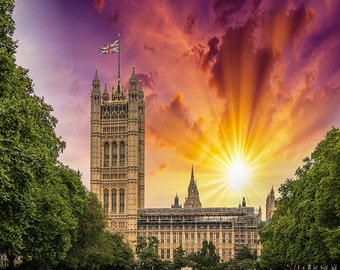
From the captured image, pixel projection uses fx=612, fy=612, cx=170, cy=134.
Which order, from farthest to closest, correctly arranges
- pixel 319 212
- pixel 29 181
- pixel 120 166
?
pixel 120 166, pixel 319 212, pixel 29 181

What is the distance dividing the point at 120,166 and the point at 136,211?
50.9ft

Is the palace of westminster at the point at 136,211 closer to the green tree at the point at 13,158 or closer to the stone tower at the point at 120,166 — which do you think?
the stone tower at the point at 120,166

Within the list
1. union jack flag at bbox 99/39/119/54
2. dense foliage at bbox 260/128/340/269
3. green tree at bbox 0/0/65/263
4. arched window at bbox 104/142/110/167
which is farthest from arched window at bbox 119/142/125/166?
green tree at bbox 0/0/65/263

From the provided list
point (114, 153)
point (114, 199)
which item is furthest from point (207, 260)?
point (114, 153)

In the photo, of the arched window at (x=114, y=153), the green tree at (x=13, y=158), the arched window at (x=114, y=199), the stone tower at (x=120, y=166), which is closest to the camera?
the green tree at (x=13, y=158)

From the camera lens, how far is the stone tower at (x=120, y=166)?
19088cm

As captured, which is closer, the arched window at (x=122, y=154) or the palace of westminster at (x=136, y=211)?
the palace of westminster at (x=136, y=211)

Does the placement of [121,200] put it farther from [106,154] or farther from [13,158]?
[13,158]

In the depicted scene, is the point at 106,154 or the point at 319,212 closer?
the point at 319,212

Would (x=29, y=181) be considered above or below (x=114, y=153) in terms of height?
below

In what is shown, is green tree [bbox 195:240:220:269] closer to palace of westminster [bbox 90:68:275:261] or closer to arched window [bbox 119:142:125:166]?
palace of westminster [bbox 90:68:275:261]

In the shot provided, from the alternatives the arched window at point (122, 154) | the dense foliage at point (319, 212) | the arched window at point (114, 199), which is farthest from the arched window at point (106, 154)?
the dense foliage at point (319, 212)

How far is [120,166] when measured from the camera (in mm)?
196250

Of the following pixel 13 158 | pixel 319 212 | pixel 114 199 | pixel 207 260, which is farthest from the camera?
pixel 114 199
